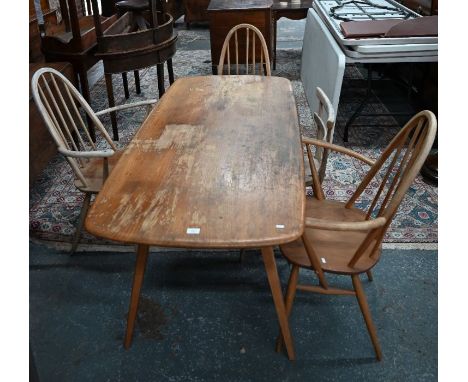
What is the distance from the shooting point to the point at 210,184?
4.17 ft

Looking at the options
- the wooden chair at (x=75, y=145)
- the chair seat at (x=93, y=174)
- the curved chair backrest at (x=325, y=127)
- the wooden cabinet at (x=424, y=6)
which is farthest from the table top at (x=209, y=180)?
the wooden cabinet at (x=424, y=6)

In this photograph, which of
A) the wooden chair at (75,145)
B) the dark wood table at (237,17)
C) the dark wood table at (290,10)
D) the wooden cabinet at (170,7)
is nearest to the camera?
the wooden chair at (75,145)

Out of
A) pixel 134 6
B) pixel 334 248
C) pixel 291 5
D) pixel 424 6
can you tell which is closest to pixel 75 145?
pixel 334 248

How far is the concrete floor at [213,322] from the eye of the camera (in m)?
1.51

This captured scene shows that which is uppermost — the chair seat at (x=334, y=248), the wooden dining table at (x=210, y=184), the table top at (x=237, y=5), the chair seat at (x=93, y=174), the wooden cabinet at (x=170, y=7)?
the table top at (x=237, y=5)

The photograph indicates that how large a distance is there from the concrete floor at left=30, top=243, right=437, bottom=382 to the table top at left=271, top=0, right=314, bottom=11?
3079 millimetres

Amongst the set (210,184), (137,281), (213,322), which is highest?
(210,184)

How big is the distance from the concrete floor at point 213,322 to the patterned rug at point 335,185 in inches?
7.4

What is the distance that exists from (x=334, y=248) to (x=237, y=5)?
10.3 ft

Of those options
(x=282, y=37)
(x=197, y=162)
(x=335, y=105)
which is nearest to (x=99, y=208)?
(x=197, y=162)

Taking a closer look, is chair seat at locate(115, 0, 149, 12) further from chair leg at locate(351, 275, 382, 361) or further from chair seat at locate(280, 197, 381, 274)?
chair leg at locate(351, 275, 382, 361)

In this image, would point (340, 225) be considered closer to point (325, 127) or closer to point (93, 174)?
point (325, 127)

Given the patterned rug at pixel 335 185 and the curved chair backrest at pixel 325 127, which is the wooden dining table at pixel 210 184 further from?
the patterned rug at pixel 335 185

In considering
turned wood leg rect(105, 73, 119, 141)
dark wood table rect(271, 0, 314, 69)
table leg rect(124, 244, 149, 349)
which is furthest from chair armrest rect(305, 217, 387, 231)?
dark wood table rect(271, 0, 314, 69)
